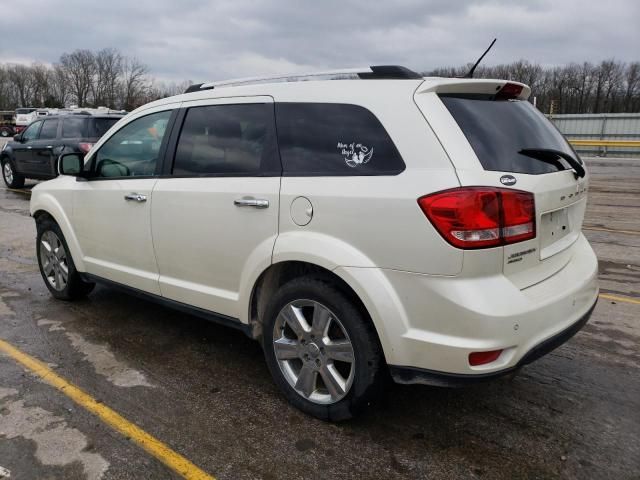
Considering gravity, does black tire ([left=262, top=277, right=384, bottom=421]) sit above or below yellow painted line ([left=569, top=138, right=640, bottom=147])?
below

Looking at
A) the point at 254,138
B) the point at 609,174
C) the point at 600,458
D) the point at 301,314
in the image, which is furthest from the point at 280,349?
the point at 609,174

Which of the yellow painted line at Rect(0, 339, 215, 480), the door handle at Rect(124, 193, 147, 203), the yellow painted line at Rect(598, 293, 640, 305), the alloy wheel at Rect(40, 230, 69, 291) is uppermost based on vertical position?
the door handle at Rect(124, 193, 147, 203)

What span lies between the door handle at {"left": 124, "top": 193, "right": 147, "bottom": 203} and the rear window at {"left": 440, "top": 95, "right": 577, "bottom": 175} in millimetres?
2209

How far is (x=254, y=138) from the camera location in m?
3.23

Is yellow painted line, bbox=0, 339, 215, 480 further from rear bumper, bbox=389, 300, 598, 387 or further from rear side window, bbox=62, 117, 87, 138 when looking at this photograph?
rear side window, bbox=62, 117, 87, 138

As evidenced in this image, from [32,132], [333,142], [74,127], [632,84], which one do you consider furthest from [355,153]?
[632,84]

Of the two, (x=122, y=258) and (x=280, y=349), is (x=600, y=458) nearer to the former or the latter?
(x=280, y=349)

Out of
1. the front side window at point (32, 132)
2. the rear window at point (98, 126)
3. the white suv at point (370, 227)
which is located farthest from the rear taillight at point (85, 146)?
the white suv at point (370, 227)

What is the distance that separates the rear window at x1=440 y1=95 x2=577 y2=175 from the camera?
257cm

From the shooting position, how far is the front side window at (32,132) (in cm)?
1299

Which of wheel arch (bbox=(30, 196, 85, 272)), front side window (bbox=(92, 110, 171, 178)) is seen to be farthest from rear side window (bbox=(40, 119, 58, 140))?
front side window (bbox=(92, 110, 171, 178))

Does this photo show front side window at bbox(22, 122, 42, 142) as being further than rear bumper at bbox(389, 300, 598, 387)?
Yes

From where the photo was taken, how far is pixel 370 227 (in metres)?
2.58

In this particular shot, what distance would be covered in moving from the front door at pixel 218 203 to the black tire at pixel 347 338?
0.26 meters
